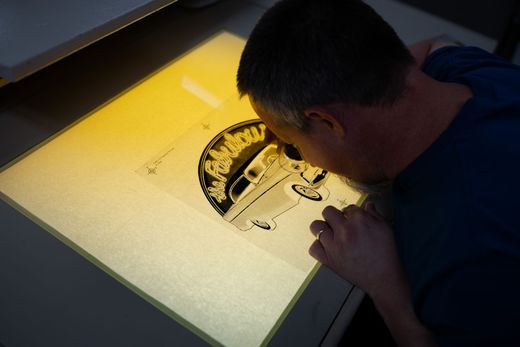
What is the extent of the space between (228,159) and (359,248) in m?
0.29

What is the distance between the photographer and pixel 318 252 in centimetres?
77

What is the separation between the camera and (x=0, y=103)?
95 centimetres

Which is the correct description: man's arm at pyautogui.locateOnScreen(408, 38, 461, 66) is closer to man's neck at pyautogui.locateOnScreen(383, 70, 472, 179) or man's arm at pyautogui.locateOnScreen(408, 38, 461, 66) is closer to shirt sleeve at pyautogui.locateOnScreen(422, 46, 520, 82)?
shirt sleeve at pyautogui.locateOnScreen(422, 46, 520, 82)

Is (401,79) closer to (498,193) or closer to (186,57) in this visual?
(498,193)

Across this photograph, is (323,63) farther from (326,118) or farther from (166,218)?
(166,218)

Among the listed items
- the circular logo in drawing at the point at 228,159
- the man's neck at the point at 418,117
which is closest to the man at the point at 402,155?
the man's neck at the point at 418,117

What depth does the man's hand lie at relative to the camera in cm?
74

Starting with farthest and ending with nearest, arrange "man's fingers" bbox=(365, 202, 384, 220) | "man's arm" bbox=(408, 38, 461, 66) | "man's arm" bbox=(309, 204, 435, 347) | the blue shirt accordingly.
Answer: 1. "man's arm" bbox=(408, 38, 461, 66)
2. "man's fingers" bbox=(365, 202, 384, 220)
3. "man's arm" bbox=(309, 204, 435, 347)
4. the blue shirt

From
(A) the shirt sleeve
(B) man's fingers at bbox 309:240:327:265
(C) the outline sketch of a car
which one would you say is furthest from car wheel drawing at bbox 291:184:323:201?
(A) the shirt sleeve

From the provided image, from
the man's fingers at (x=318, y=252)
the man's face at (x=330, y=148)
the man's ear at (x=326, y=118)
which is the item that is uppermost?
the man's ear at (x=326, y=118)

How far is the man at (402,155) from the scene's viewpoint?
0.62m

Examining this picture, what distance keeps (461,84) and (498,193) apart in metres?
0.24

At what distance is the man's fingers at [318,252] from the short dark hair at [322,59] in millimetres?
192

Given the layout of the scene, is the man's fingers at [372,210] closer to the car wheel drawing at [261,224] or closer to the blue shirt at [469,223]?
the blue shirt at [469,223]
